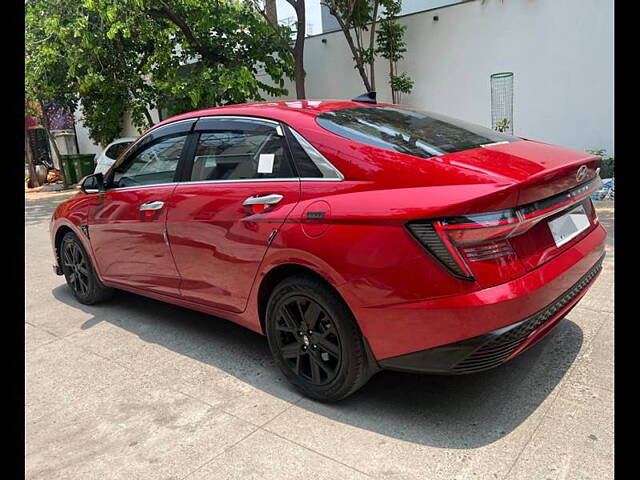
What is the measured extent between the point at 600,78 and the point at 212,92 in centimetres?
671

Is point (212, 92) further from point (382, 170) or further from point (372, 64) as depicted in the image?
point (382, 170)

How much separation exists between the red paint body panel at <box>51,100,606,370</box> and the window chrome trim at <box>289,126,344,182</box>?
0.03 m

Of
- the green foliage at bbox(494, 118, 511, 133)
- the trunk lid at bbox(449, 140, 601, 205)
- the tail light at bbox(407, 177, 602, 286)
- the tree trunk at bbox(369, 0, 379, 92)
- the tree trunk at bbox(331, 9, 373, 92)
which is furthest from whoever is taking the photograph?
the tree trunk at bbox(331, 9, 373, 92)

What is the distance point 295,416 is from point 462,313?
1135 mm

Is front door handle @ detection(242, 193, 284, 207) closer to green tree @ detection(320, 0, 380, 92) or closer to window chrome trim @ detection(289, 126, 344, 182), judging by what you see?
window chrome trim @ detection(289, 126, 344, 182)

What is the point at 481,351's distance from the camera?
2285mm

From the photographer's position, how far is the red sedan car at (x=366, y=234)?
2254 millimetres

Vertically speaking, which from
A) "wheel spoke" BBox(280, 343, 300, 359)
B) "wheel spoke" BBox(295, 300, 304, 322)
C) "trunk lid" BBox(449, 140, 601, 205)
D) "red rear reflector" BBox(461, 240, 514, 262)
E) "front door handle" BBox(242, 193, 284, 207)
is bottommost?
"wheel spoke" BBox(280, 343, 300, 359)

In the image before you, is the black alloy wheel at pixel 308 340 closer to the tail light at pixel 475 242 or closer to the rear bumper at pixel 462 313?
the rear bumper at pixel 462 313

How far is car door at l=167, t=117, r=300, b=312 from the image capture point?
115 inches

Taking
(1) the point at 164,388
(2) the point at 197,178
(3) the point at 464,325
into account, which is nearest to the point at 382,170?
(3) the point at 464,325

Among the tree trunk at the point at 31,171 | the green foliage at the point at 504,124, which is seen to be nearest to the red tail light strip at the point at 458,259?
the green foliage at the point at 504,124

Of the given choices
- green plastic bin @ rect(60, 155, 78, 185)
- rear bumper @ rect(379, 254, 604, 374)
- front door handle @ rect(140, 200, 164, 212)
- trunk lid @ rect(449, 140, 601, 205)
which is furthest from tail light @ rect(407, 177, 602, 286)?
green plastic bin @ rect(60, 155, 78, 185)

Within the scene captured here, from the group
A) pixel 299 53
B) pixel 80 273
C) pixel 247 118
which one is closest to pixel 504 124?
pixel 299 53
